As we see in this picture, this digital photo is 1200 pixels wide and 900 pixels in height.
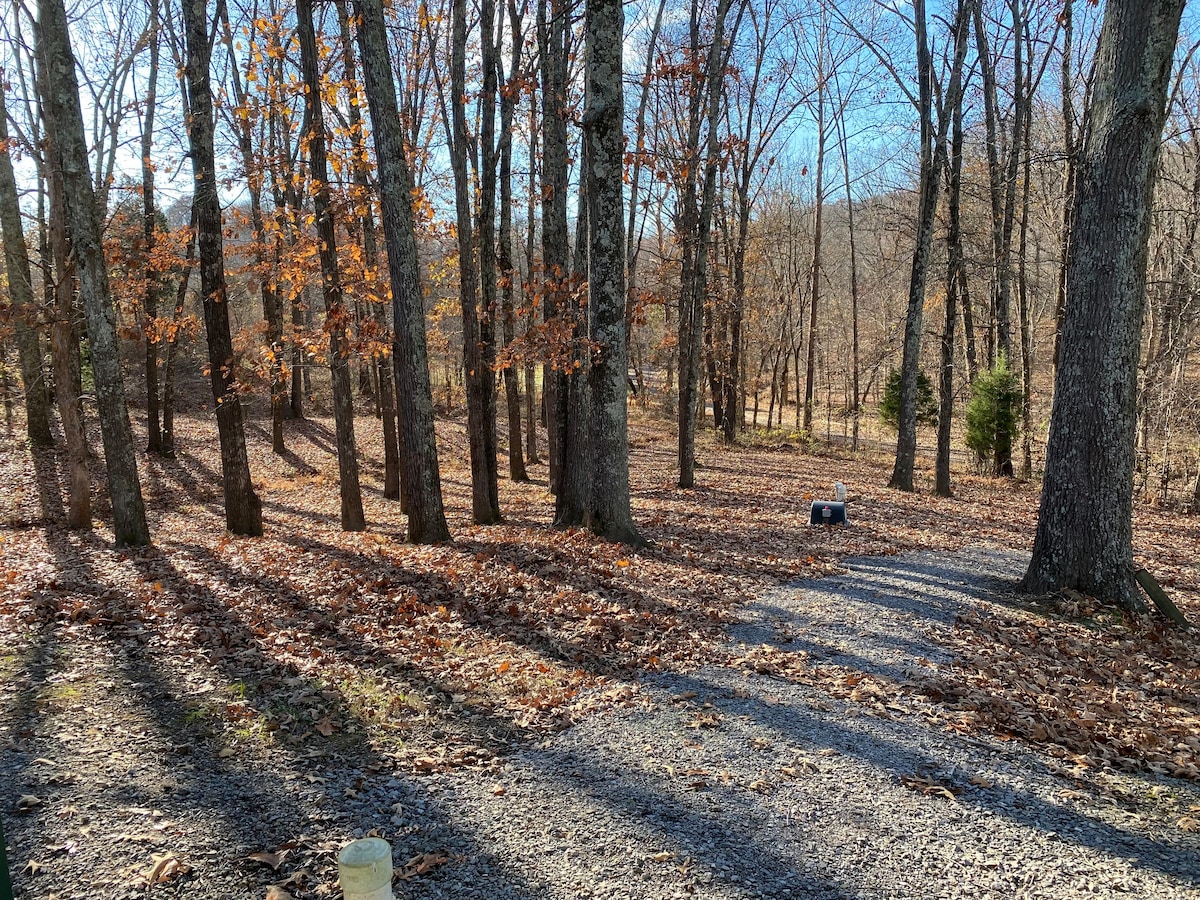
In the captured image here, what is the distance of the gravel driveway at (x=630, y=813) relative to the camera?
329 centimetres

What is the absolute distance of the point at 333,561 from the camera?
8.70 m

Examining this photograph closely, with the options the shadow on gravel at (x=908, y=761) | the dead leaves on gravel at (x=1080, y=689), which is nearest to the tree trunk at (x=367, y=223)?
the shadow on gravel at (x=908, y=761)

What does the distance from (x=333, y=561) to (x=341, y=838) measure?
5.58 metres

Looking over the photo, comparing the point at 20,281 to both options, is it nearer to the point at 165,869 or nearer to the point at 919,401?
the point at 165,869

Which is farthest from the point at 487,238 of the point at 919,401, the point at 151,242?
the point at 919,401

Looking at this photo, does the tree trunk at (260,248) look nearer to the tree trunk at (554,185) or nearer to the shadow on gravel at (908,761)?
the tree trunk at (554,185)

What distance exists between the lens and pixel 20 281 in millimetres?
14516

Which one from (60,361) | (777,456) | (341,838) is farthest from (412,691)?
(777,456)

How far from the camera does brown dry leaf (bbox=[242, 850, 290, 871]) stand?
330cm

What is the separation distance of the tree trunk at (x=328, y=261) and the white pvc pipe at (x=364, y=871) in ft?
29.8

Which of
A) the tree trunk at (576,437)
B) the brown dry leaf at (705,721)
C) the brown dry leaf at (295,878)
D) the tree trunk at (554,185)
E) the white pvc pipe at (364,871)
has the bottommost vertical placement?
the brown dry leaf at (705,721)

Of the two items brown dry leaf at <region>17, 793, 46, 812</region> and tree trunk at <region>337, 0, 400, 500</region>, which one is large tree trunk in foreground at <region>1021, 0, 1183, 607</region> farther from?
tree trunk at <region>337, 0, 400, 500</region>

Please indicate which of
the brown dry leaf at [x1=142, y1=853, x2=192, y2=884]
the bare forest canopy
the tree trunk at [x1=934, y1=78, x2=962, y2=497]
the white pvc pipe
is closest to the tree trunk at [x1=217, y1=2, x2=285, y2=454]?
the bare forest canopy

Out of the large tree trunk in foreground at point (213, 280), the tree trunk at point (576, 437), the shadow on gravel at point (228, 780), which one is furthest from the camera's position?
the tree trunk at point (576, 437)
